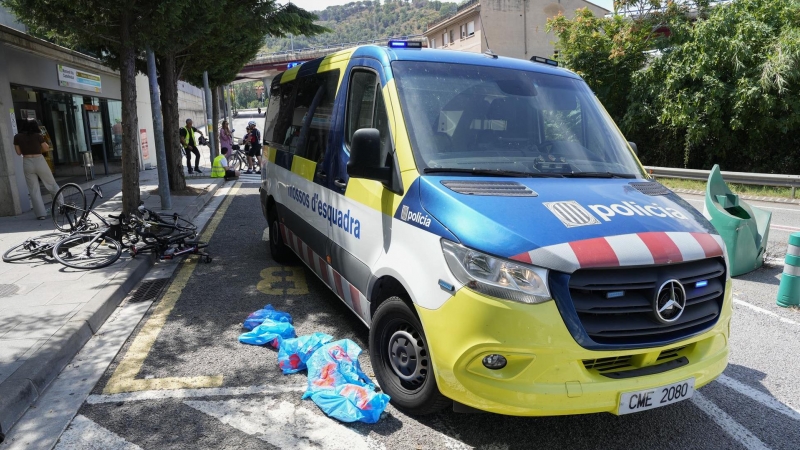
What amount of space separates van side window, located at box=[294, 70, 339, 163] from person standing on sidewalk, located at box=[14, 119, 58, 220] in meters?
6.06

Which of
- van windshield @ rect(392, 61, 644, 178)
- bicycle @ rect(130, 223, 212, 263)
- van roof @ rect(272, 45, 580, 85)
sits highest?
van roof @ rect(272, 45, 580, 85)

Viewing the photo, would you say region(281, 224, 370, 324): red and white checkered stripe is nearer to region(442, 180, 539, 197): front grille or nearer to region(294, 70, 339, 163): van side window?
region(294, 70, 339, 163): van side window

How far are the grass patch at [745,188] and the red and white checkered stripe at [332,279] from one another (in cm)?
1143

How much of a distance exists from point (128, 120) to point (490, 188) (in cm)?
800

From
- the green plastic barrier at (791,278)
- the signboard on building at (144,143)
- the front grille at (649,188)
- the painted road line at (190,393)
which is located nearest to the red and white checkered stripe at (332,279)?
the painted road line at (190,393)

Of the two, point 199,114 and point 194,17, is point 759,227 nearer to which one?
point 194,17

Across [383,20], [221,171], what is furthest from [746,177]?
[383,20]

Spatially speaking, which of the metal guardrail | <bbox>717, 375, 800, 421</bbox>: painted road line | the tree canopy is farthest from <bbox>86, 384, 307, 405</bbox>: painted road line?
the tree canopy

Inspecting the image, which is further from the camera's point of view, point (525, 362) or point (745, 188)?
point (745, 188)

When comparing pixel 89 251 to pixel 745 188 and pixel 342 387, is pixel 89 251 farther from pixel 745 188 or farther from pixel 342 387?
pixel 745 188

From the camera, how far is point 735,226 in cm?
625

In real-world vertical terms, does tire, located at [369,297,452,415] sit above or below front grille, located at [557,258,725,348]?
below

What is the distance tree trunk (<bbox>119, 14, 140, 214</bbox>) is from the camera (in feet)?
30.3

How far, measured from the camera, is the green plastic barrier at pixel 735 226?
630cm
